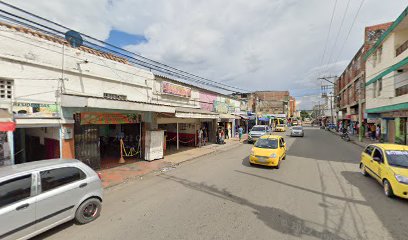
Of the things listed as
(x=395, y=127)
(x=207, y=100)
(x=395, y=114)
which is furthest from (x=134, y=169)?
(x=395, y=127)

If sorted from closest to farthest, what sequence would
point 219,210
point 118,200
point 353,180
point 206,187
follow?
point 219,210, point 118,200, point 206,187, point 353,180

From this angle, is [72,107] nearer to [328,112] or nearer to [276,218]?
[276,218]

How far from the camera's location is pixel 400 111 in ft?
57.3

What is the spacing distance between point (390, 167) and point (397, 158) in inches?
29.3

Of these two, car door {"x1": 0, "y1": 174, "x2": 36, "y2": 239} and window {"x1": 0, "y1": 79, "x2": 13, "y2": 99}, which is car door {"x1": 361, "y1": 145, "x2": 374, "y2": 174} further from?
window {"x1": 0, "y1": 79, "x2": 13, "y2": 99}

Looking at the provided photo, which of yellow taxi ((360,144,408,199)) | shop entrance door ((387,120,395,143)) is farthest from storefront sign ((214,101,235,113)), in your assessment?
shop entrance door ((387,120,395,143))

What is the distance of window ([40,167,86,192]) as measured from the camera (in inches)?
172

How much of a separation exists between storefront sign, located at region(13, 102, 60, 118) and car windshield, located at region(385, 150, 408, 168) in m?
12.6

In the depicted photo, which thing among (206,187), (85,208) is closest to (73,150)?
(85,208)

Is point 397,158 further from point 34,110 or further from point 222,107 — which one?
point 222,107

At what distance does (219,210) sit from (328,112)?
71.3 meters

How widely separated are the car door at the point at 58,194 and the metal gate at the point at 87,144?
4.80 metres

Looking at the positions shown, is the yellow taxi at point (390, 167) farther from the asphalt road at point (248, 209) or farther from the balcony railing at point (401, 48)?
the balcony railing at point (401, 48)

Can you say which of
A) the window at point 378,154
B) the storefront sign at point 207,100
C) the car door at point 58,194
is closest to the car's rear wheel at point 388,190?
the window at point 378,154
